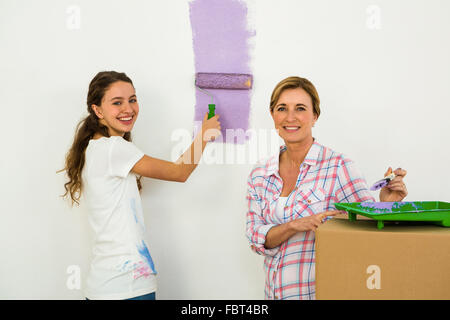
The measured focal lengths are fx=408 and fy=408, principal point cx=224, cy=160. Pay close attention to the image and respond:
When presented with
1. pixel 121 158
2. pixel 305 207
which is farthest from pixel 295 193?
pixel 121 158

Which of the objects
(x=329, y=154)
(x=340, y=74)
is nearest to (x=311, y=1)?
(x=340, y=74)

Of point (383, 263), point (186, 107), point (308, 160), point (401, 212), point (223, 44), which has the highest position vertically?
point (223, 44)

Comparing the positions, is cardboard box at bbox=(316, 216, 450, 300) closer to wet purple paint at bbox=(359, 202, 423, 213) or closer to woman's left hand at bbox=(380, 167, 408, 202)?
wet purple paint at bbox=(359, 202, 423, 213)

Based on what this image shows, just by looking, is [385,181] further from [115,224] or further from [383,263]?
[115,224]

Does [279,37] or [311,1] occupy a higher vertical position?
[311,1]

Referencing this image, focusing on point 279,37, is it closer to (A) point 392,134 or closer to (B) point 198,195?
(A) point 392,134

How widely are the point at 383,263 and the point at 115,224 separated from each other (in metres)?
0.84

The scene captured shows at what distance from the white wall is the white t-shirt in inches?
14.8

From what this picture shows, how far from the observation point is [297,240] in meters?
1.27

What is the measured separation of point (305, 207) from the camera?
124 centimetres

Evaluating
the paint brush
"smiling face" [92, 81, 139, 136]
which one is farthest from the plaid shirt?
"smiling face" [92, 81, 139, 136]

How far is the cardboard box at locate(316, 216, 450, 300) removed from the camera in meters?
0.86

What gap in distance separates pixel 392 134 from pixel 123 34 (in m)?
1.20
